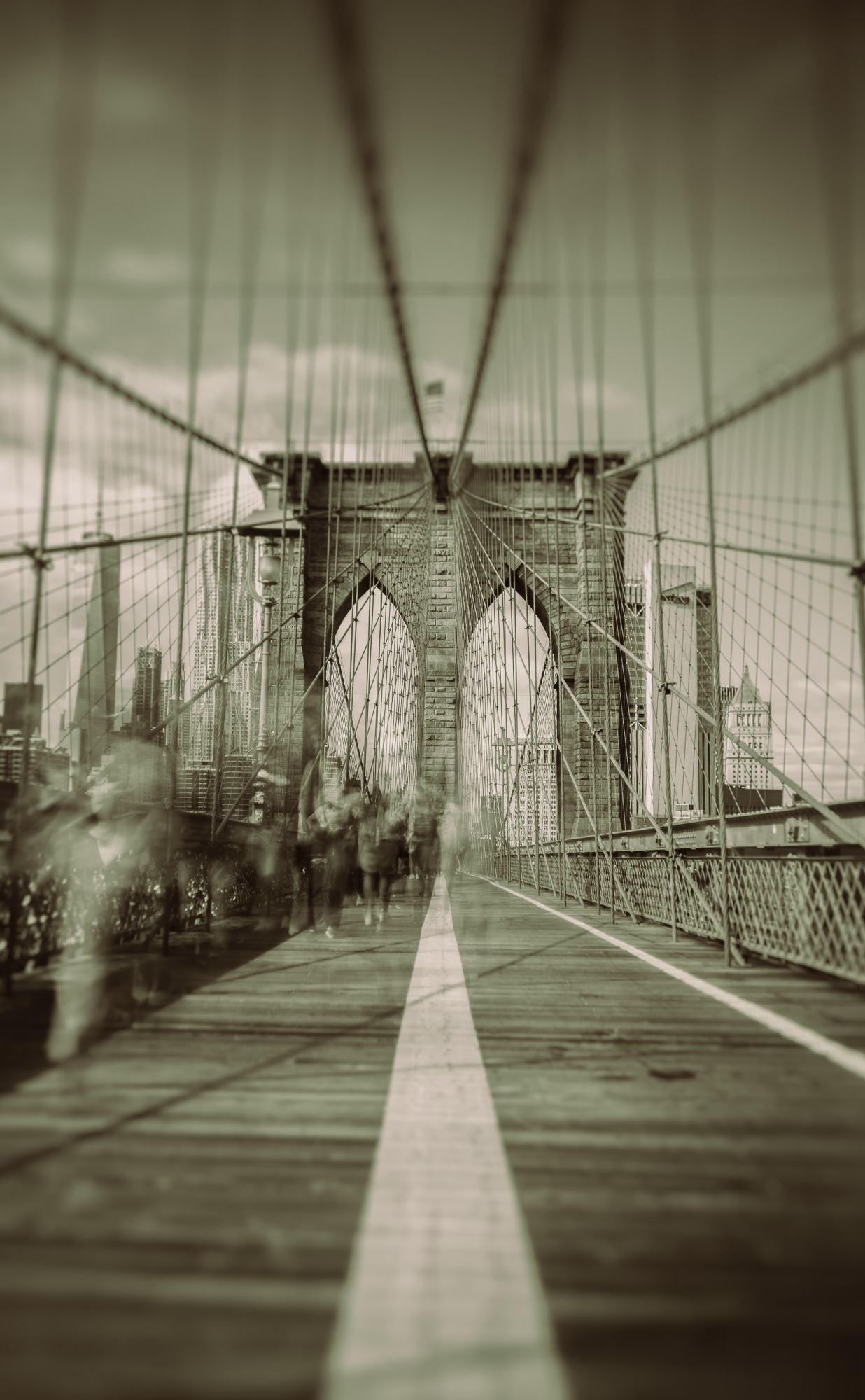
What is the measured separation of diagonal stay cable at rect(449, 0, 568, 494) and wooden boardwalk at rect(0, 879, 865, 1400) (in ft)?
15.3

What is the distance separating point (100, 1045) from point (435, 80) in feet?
13.9

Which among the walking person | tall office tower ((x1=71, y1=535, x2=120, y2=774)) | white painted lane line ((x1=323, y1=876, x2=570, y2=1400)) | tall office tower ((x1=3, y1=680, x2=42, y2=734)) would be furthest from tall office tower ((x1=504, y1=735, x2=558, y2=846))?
white painted lane line ((x1=323, y1=876, x2=570, y2=1400))

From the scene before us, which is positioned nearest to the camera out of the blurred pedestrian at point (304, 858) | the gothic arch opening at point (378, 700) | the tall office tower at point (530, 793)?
the blurred pedestrian at point (304, 858)

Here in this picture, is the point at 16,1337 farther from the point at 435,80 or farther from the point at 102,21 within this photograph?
the point at 435,80

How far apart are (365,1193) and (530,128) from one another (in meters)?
6.77

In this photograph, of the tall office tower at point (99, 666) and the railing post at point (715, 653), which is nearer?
the railing post at point (715, 653)

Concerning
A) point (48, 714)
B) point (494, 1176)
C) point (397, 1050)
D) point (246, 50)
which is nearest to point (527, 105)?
point (246, 50)

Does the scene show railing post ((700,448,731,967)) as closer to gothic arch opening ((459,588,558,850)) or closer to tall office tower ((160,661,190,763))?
tall office tower ((160,661,190,763))

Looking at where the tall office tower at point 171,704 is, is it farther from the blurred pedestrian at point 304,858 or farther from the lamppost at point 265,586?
the blurred pedestrian at point 304,858

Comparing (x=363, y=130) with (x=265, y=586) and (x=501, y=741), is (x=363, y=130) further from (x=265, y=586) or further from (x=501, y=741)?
(x=501, y=741)

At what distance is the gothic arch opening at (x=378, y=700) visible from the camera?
45.5ft


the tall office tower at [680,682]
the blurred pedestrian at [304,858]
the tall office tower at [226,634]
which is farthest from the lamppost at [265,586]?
the tall office tower at [680,682]

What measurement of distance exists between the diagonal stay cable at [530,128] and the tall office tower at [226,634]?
3545mm

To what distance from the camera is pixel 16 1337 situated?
1220 millimetres
